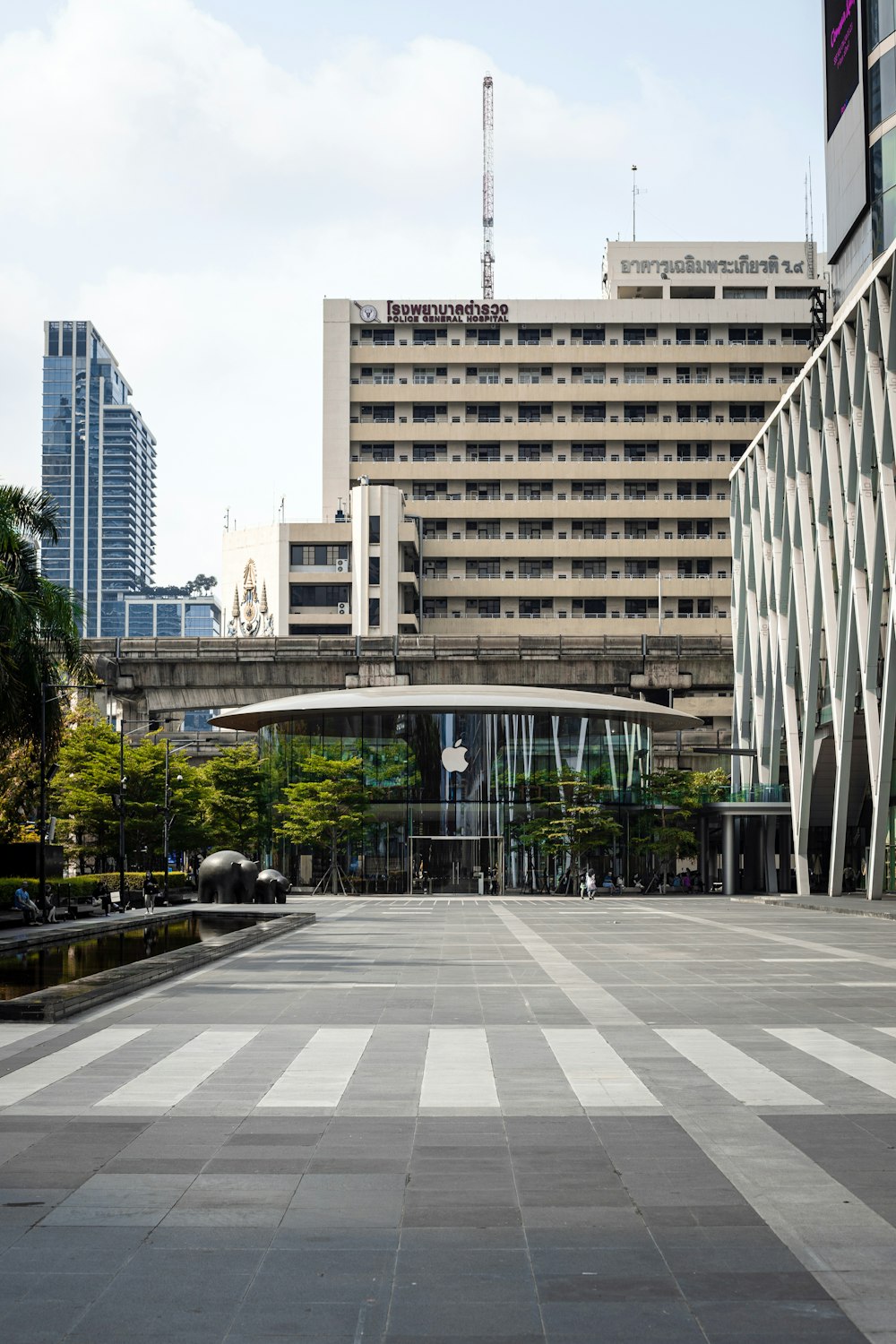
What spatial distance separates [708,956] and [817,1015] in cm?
938

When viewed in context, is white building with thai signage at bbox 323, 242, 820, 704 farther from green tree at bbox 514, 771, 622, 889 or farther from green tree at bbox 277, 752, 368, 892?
green tree at bbox 277, 752, 368, 892

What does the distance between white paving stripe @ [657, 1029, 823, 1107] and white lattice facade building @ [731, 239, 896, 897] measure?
32.0 metres

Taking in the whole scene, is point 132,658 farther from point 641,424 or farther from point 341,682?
point 641,424

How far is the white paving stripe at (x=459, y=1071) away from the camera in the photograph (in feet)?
37.0

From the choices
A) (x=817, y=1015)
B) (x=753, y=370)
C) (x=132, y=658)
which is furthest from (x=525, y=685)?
(x=817, y=1015)

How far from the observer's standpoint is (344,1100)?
1123 centimetres

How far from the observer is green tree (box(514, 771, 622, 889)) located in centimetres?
6506

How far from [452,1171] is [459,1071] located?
3902mm

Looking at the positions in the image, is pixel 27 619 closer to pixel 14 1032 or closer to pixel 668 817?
pixel 14 1032

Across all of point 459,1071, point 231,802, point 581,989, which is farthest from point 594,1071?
point 231,802

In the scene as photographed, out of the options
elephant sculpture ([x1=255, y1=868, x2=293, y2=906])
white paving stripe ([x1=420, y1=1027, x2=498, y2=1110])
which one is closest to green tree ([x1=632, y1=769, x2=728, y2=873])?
elephant sculpture ([x1=255, y1=868, x2=293, y2=906])

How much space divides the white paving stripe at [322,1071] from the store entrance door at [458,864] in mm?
50417

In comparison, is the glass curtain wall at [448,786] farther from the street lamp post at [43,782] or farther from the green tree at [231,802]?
the street lamp post at [43,782]

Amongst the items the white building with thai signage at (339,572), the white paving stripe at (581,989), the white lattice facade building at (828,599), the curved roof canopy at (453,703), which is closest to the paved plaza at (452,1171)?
the white paving stripe at (581,989)
